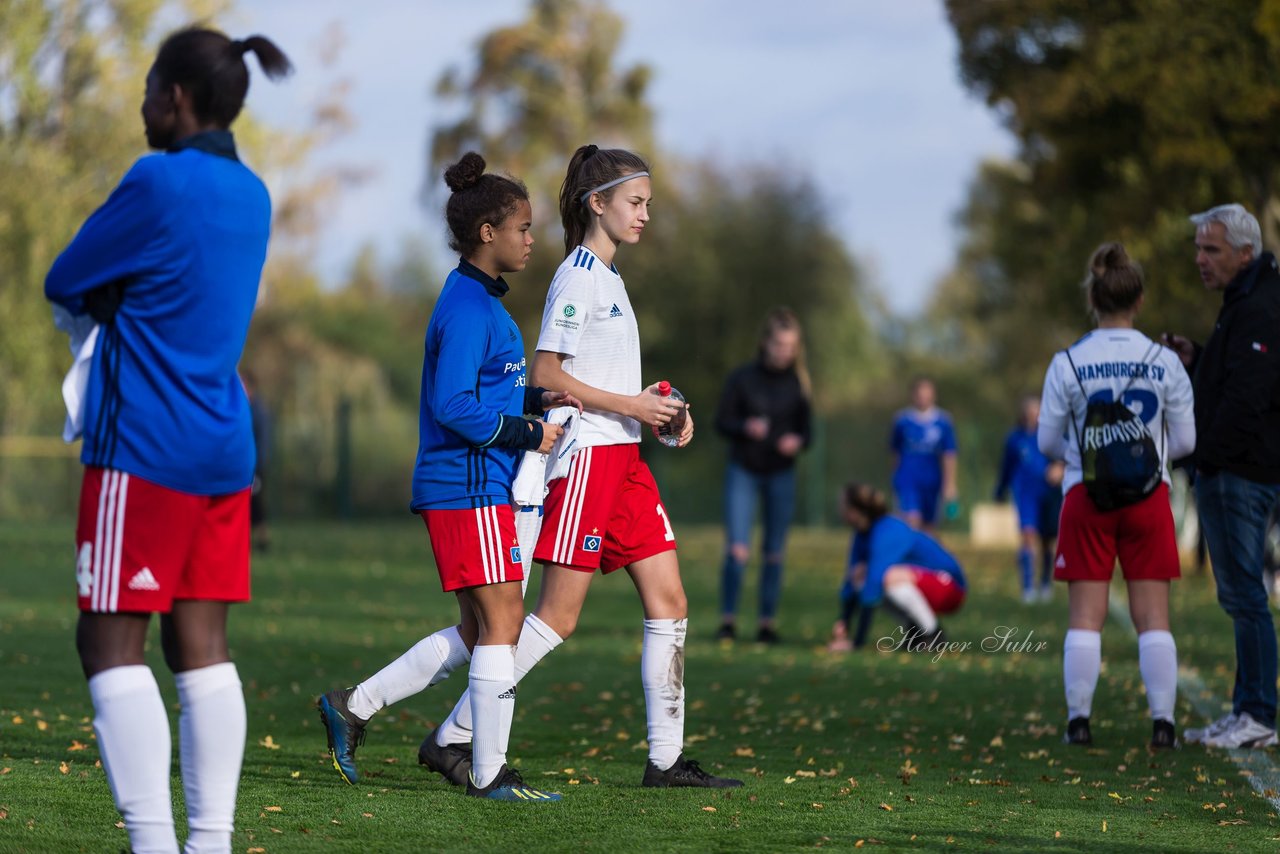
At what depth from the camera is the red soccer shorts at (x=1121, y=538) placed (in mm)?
6992

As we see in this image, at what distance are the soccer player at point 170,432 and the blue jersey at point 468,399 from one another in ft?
4.25

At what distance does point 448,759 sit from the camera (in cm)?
581

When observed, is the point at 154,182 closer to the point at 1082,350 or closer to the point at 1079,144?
the point at 1082,350

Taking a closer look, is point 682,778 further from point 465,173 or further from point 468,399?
point 465,173

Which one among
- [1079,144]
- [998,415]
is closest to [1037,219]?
[1079,144]

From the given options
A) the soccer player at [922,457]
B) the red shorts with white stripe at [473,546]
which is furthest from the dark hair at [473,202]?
the soccer player at [922,457]

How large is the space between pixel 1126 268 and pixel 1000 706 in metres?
2.53

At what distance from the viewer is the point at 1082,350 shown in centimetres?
702

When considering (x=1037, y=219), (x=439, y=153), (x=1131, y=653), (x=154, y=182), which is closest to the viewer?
(x=154, y=182)

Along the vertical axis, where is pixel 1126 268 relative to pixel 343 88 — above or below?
below

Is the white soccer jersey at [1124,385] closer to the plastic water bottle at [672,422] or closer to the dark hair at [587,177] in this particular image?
the plastic water bottle at [672,422]

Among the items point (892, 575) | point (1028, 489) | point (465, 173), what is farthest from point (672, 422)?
point (1028, 489)

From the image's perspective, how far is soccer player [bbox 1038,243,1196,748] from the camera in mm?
6910

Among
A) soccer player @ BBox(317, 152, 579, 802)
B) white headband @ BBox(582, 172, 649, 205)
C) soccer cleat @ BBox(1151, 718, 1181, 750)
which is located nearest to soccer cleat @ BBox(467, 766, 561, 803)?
soccer player @ BBox(317, 152, 579, 802)
